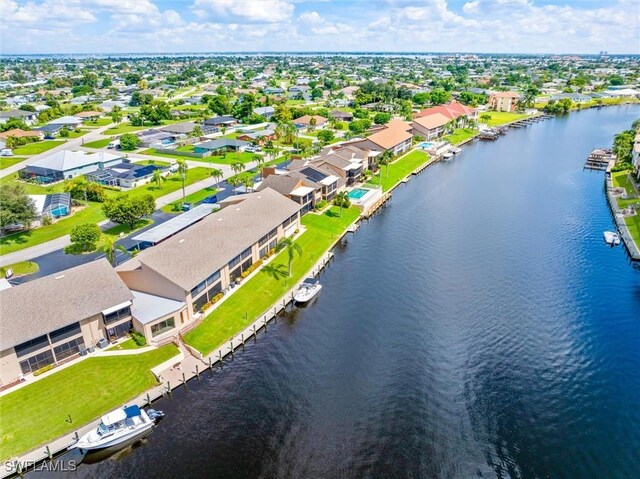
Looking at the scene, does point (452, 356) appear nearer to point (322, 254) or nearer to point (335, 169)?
point (322, 254)

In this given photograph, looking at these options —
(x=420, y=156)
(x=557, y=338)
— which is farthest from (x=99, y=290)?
(x=420, y=156)

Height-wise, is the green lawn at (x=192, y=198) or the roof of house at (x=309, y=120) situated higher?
the roof of house at (x=309, y=120)

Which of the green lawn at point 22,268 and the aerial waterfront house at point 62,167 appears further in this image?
the aerial waterfront house at point 62,167

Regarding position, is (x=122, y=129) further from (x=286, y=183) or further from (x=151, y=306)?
(x=151, y=306)

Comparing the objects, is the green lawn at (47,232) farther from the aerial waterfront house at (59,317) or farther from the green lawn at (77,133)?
the green lawn at (77,133)

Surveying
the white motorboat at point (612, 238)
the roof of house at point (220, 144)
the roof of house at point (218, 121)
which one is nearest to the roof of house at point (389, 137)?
the roof of house at point (220, 144)

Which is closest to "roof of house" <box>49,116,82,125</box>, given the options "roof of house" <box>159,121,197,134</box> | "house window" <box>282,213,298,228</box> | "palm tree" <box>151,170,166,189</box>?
"roof of house" <box>159,121,197,134</box>

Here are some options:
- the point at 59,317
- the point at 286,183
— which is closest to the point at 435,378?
the point at 59,317
